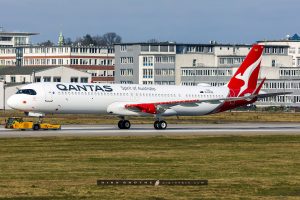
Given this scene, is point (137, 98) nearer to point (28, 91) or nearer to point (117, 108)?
point (117, 108)

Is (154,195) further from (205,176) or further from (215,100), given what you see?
(215,100)

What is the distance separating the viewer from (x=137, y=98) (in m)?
83.2

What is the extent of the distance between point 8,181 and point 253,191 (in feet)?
35.4

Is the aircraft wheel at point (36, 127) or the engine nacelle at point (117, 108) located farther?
the engine nacelle at point (117, 108)

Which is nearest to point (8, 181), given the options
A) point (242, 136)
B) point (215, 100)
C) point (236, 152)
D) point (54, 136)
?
point (236, 152)

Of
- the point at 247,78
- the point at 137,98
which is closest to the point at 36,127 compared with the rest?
the point at 137,98

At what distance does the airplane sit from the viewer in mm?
77875

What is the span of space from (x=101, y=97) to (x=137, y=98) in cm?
448

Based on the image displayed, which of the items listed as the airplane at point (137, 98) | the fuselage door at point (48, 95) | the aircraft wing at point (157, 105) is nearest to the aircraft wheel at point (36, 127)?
the airplane at point (137, 98)

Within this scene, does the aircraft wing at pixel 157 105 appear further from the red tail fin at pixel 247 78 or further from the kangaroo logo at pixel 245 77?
the kangaroo logo at pixel 245 77

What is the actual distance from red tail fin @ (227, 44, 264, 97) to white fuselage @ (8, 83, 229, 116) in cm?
203

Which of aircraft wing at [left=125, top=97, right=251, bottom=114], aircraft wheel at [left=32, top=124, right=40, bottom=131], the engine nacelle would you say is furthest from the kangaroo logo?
aircraft wheel at [left=32, top=124, right=40, bottom=131]

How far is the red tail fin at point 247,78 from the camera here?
89.9m

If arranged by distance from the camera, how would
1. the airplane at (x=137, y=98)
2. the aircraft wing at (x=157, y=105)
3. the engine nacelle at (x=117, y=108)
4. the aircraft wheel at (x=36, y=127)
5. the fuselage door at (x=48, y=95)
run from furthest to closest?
the aircraft wing at (x=157, y=105) < the engine nacelle at (x=117, y=108) < the aircraft wheel at (x=36, y=127) < the airplane at (x=137, y=98) < the fuselage door at (x=48, y=95)
